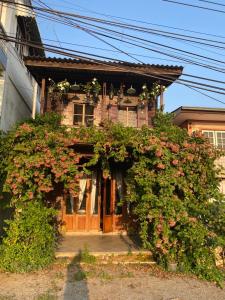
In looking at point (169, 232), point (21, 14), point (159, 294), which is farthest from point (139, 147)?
point (21, 14)

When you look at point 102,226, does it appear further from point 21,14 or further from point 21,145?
point 21,14

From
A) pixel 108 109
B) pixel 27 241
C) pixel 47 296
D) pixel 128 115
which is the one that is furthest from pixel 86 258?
pixel 128 115

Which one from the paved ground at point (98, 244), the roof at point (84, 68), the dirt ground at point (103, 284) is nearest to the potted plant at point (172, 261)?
the dirt ground at point (103, 284)

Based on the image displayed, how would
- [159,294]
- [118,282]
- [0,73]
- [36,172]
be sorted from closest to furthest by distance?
[159,294] < [118,282] < [36,172] < [0,73]

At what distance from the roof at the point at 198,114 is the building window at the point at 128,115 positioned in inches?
66.0

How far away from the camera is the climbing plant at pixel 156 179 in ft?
22.2

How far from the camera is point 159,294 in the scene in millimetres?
5730

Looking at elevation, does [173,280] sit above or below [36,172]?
below

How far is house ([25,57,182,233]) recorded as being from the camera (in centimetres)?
1066

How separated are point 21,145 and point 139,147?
2.99 m

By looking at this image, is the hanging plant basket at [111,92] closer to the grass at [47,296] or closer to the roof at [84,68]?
the roof at [84,68]

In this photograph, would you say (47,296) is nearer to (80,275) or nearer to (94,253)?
(80,275)

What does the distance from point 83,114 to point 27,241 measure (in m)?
6.03

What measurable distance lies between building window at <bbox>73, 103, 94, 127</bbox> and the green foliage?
5.15m
